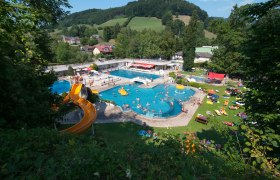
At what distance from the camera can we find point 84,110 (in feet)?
66.5

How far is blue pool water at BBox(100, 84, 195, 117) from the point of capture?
2724 centimetres

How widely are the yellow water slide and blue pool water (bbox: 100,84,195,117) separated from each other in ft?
19.7

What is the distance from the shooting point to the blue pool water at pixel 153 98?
89.4 ft

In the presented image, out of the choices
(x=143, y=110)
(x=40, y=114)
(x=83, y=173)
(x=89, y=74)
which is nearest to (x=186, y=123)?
(x=143, y=110)

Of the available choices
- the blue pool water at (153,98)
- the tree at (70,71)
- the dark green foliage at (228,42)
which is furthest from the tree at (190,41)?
the tree at (70,71)

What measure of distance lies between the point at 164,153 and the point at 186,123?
17.6m

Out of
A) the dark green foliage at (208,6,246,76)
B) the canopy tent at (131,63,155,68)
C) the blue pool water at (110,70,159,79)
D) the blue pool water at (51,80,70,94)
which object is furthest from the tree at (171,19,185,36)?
the blue pool water at (51,80,70,94)

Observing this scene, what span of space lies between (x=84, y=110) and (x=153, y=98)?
14281 millimetres

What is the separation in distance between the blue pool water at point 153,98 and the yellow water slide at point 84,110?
5990 millimetres

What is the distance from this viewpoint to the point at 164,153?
150 inches

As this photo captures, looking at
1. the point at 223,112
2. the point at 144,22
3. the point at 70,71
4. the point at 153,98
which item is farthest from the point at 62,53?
the point at 144,22

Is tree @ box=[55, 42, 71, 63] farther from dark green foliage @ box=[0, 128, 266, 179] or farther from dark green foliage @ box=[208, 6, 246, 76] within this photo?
dark green foliage @ box=[0, 128, 266, 179]

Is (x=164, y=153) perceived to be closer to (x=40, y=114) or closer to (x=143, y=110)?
(x=40, y=114)

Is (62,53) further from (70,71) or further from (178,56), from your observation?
(178,56)
